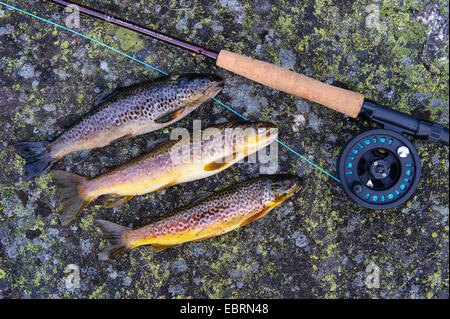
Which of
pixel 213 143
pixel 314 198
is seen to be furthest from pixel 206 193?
pixel 314 198

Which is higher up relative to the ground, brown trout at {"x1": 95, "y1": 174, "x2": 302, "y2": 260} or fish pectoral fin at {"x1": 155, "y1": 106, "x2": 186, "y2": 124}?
fish pectoral fin at {"x1": 155, "y1": 106, "x2": 186, "y2": 124}

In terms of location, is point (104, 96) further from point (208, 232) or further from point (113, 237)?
point (208, 232)

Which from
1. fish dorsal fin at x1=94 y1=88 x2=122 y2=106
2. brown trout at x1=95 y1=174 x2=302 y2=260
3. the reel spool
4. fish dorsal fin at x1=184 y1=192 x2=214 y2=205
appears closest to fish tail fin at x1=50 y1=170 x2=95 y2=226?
brown trout at x1=95 y1=174 x2=302 y2=260

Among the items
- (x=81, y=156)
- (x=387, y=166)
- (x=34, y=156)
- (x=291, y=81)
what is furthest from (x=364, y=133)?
(x=34, y=156)

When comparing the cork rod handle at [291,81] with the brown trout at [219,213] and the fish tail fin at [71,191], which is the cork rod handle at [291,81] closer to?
the brown trout at [219,213]

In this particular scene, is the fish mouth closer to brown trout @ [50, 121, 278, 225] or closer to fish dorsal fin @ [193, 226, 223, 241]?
brown trout @ [50, 121, 278, 225]
